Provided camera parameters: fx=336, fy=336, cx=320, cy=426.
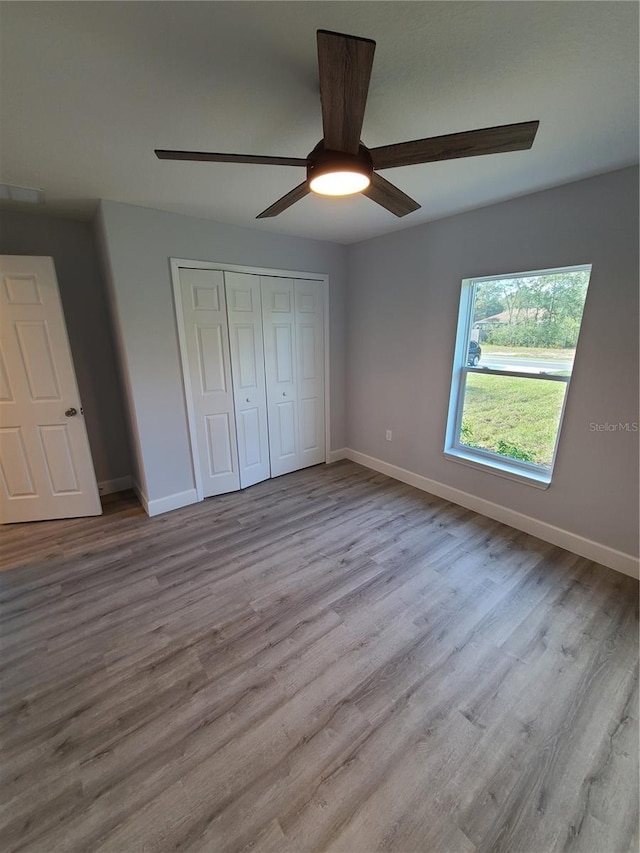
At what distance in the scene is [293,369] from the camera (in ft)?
12.0

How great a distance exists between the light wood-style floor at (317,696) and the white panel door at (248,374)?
1088 mm

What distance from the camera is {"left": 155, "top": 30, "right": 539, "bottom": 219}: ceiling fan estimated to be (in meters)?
0.90

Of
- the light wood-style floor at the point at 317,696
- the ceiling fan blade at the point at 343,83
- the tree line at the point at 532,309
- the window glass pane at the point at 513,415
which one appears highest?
the ceiling fan blade at the point at 343,83

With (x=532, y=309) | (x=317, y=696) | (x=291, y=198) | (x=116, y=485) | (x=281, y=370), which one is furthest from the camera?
(x=281, y=370)

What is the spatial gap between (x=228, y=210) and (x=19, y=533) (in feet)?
10.2

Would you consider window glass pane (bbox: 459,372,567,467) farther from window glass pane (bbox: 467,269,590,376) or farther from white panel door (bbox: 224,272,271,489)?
white panel door (bbox: 224,272,271,489)

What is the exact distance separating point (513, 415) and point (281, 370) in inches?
87.0

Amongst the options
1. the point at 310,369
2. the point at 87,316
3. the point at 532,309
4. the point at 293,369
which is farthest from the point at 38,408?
the point at 532,309

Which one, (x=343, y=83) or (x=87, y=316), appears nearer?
(x=343, y=83)

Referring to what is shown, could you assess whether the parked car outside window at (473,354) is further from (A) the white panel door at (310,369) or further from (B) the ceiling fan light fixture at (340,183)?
(B) the ceiling fan light fixture at (340,183)

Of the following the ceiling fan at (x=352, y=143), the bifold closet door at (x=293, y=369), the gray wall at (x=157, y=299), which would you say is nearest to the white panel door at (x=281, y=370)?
the bifold closet door at (x=293, y=369)

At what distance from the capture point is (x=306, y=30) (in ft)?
3.46

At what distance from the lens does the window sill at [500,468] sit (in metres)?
2.58

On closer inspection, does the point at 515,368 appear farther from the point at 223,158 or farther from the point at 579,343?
the point at 223,158
